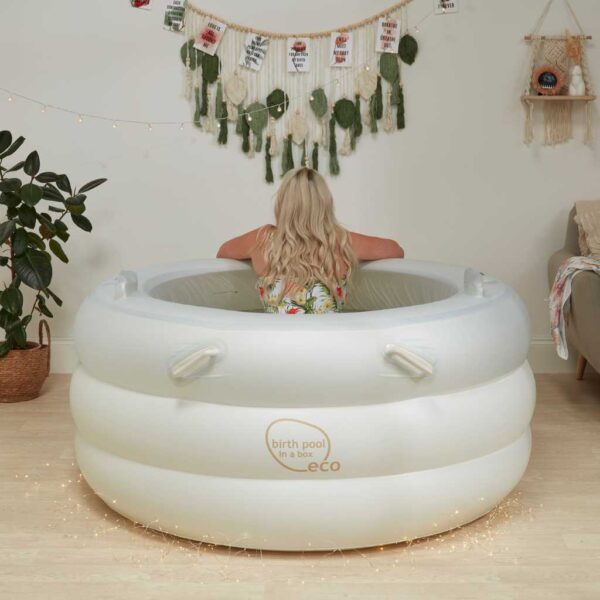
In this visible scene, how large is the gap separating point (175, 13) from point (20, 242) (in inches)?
49.7

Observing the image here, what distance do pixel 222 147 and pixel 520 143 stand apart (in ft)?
4.46

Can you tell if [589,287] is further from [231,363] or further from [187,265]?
[231,363]

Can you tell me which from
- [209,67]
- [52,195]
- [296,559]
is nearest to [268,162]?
[209,67]

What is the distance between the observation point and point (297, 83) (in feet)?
14.2

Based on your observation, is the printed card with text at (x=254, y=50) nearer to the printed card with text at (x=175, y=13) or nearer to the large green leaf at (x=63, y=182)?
the printed card with text at (x=175, y=13)

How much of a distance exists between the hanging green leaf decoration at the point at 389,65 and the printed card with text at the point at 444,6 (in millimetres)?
274

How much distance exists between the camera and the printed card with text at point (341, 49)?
426 cm

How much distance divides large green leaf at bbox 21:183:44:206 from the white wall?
64cm

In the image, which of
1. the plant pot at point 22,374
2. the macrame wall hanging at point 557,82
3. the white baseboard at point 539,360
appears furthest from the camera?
the white baseboard at point 539,360

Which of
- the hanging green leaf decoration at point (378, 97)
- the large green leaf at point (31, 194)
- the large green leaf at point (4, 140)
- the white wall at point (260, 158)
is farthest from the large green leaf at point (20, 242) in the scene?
the hanging green leaf decoration at point (378, 97)

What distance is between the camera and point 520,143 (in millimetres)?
4391

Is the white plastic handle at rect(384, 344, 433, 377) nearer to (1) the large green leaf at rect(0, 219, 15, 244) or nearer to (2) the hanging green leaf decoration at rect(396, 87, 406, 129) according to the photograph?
(1) the large green leaf at rect(0, 219, 15, 244)

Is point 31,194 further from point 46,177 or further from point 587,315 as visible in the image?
point 587,315

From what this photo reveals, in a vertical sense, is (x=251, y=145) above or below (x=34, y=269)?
above
